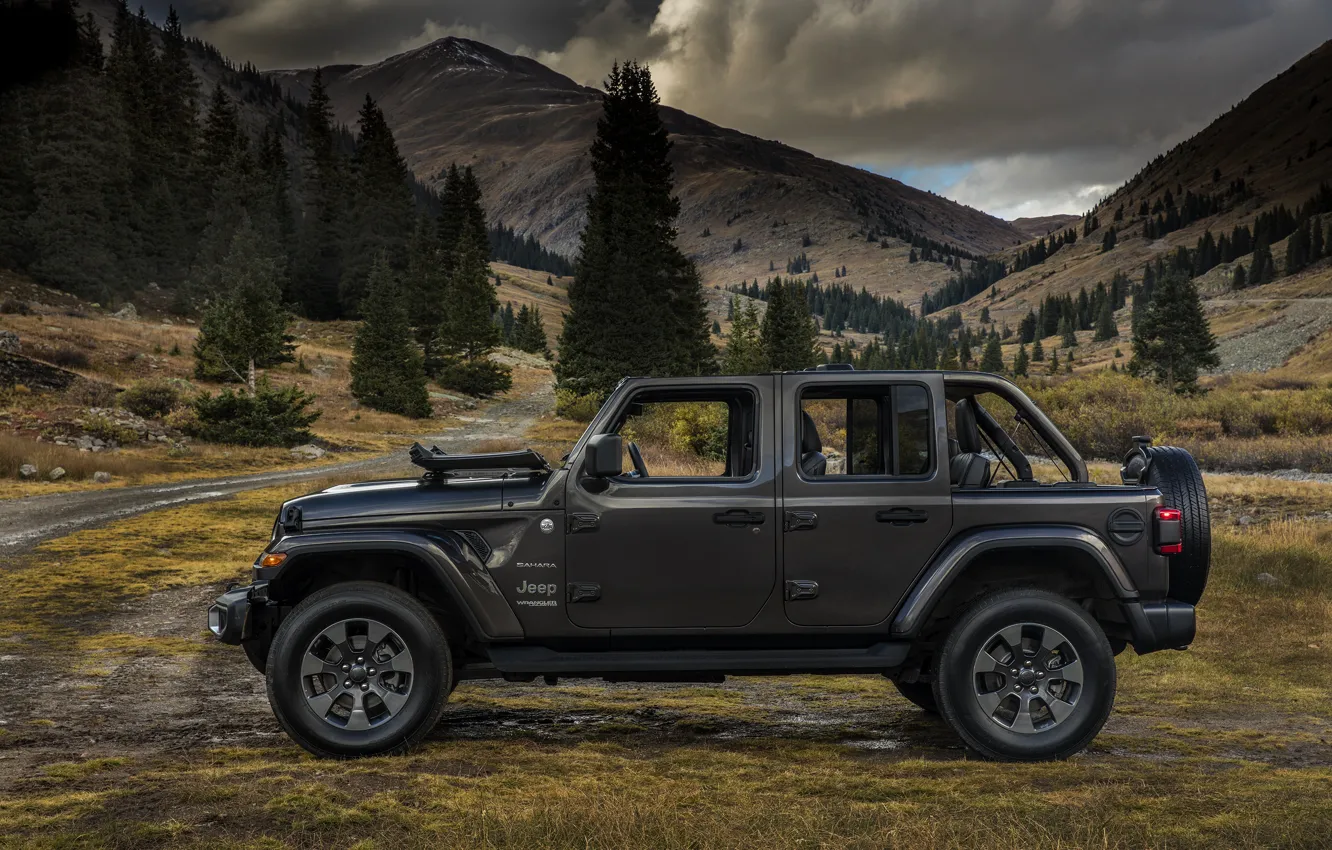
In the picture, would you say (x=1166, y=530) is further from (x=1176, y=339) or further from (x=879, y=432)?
(x=1176, y=339)

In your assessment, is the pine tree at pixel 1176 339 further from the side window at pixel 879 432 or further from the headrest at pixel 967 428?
the side window at pixel 879 432

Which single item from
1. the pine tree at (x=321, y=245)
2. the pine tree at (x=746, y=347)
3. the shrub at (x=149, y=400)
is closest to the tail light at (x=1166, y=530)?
the shrub at (x=149, y=400)

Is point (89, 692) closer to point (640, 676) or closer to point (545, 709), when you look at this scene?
point (545, 709)

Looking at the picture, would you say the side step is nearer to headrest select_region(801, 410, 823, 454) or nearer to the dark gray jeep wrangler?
the dark gray jeep wrangler

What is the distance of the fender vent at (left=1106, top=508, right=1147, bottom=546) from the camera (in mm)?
5891

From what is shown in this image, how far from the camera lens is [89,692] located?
7.31 meters

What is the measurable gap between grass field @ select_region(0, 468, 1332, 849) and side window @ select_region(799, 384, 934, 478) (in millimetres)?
1727

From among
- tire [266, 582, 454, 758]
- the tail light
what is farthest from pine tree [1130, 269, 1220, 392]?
tire [266, 582, 454, 758]

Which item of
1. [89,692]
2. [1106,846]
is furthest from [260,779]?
[1106,846]

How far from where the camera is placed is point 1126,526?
19.3 feet

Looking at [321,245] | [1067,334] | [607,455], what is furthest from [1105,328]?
[607,455]

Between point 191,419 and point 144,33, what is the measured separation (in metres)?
87.4

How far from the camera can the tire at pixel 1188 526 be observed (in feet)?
19.9

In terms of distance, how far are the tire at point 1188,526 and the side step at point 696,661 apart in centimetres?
180
